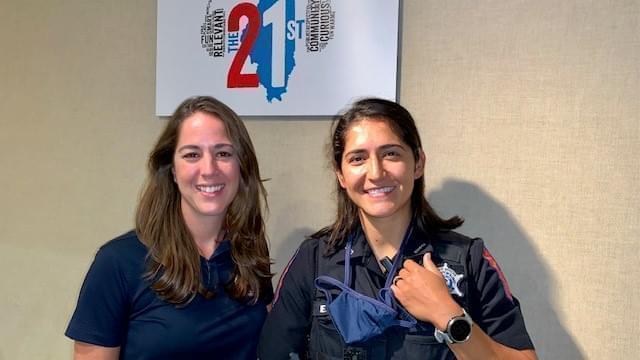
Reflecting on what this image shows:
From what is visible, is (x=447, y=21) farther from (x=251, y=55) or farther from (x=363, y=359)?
(x=363, y=359)

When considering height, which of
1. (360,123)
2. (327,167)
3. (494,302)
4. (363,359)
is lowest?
(363,359)

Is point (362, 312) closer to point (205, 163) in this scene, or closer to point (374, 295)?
point (374, 295)

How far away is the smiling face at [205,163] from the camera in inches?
55.6

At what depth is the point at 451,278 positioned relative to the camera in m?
1.25

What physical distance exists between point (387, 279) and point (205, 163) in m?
0.53

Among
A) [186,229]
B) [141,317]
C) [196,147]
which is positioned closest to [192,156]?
[196,147]

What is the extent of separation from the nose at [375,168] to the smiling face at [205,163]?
395 mm

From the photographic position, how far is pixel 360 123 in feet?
4.29

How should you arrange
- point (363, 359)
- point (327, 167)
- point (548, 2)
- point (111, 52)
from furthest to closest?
point (111, 52), point (327, 167), point (548, 2), point (363, 359)

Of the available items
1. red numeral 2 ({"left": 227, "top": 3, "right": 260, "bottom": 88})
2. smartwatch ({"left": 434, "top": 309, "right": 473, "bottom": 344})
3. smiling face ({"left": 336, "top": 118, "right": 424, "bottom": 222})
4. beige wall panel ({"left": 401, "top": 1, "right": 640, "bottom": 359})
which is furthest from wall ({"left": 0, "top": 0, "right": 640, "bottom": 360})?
smartwatch ({"left": 434, "top": 309, "right": 473, "bottom": 344})

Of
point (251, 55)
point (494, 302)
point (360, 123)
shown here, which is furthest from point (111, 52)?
point (494, 302)

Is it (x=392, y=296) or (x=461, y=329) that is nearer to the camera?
(x=461, y=329)

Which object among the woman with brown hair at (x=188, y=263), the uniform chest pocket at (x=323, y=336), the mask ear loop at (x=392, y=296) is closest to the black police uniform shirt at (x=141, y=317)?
the woman with brown hair at (x=188, y=263)

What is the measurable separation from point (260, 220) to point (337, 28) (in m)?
0.64
